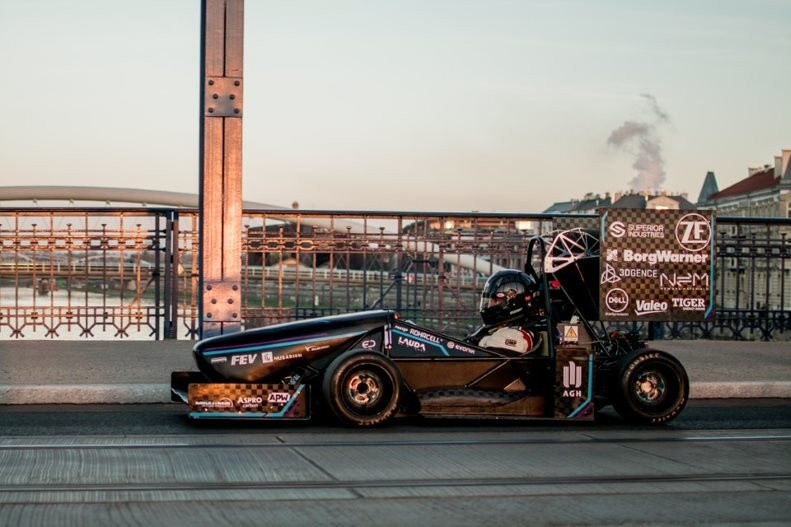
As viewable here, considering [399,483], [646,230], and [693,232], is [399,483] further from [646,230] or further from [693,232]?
[693,232]

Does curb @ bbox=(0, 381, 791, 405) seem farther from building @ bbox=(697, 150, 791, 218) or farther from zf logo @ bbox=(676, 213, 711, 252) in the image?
building @ bbox=(697, 150, 791, 218)

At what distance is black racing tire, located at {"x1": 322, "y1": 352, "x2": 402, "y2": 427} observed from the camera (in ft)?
28.8

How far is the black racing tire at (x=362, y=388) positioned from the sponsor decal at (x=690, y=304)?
4048 mm

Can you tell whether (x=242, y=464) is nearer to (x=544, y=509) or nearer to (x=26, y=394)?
(x=544, y=509)

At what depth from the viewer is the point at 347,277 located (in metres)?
15.6

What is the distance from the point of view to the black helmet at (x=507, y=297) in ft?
32.4

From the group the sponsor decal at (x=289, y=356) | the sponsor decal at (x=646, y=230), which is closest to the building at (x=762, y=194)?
the sponsor decal at (x=646, y=230)

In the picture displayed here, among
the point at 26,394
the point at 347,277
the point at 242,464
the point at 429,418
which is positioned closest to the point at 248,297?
the point at 347,277

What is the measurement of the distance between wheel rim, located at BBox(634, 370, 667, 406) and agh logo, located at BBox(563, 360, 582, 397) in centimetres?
57

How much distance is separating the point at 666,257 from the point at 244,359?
191 inches

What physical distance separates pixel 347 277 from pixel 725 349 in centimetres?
506

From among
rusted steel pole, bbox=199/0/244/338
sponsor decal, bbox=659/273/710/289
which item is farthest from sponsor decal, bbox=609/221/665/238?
rusted steel pole, bbox=199/0/244/338

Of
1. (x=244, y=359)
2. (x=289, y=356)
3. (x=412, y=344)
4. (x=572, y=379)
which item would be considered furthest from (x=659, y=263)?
(x=244, y=359)

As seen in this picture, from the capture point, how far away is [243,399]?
8758 millimetres
